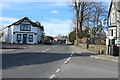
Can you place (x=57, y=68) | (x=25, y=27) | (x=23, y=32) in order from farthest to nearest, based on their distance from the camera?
(x=25, y=27) → (x=23, y=32) → (x=57, y=68)

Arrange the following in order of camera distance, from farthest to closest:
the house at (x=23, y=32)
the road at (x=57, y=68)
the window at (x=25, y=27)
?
the window at (x=25, y=27) < the house at (x=23, y=32) < the road at (x=57, y=68)

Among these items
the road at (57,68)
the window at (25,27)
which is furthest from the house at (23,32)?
the road at (57,68)

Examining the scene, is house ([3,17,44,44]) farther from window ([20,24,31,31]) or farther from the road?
the road

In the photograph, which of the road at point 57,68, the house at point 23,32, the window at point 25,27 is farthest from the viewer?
the window at point 25,27

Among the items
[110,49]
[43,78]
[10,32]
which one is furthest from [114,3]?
[10,32]

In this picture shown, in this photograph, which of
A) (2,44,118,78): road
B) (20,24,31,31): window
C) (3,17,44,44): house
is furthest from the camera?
(20,24,31,31): window

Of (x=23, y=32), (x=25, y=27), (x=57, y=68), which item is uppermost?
(x=25, y=27)

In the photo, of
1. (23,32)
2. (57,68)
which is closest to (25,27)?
(23,32)

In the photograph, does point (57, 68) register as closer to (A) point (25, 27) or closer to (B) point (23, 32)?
(B) point (23, 32)

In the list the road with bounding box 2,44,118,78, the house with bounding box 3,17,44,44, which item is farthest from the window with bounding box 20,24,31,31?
the road with bounding box 2,44,118,78

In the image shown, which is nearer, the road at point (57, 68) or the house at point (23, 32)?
the road at point (57, 68)

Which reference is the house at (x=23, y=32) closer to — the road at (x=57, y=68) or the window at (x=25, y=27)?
the window at (x=25, y=27)

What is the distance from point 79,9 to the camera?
51.0 metres

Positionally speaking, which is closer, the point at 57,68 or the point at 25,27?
the point at 57,68
